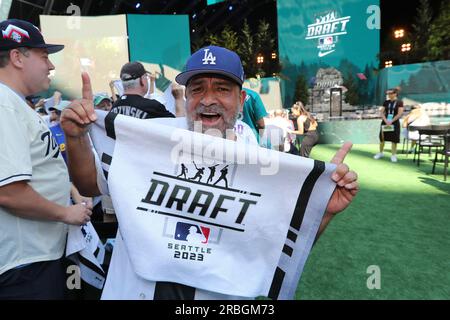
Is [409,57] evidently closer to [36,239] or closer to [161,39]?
[161,39]

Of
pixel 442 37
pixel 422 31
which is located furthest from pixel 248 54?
pixel 442 37

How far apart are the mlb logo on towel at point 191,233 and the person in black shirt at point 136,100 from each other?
1645 mm

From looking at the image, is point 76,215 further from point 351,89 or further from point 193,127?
point 351,89

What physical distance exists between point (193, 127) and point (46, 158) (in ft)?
2.16

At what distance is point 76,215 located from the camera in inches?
56.3

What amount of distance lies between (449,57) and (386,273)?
18.0 m

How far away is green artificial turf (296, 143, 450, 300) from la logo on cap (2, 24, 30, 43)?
100 inches

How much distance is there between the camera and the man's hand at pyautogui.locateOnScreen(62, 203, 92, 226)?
140cm

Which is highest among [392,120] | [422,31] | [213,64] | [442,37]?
[422,31]

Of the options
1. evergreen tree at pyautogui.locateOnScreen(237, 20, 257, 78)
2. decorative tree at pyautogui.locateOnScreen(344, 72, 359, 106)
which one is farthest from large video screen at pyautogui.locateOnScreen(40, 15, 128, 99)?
evergreen tree at pyautogui.locateOnScreen(237, 20, 257, 78)

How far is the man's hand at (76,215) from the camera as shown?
4.60 ft

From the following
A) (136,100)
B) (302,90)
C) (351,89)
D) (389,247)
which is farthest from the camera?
(302,90)

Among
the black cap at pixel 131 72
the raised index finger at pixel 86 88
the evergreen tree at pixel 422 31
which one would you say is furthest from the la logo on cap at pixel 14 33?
the evergreen tree at pixel 422 31
